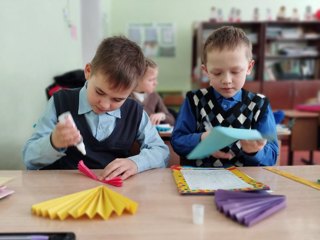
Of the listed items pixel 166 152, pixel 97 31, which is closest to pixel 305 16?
pixel 97 31

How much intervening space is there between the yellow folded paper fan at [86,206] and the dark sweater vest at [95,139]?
446mm

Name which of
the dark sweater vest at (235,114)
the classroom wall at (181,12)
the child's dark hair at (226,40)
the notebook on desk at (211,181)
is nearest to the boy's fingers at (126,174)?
the notebook on desk at (211,181)

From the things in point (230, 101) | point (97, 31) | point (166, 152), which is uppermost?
point (97, 31)

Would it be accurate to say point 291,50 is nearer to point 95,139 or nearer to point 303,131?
point 303,131

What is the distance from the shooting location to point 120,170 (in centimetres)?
87

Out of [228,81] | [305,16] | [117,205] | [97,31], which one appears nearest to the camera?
[117,205]

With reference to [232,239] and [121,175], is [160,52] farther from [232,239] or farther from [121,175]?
[232,239]

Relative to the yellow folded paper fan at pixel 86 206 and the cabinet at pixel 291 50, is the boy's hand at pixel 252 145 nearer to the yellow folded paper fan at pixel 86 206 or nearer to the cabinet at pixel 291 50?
the yellow folded paper fan at pixel 86 206

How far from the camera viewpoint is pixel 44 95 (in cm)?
199

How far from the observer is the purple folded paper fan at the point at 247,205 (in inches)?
23.0

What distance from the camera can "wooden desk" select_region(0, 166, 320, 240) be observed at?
54 cm

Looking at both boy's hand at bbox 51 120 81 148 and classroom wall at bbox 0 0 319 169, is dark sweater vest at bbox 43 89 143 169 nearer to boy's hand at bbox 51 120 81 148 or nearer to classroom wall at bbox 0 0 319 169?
boy's hand at bbox 51 120 81 148

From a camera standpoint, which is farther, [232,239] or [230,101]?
Answer: [230,101]

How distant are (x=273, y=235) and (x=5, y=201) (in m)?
0.53
